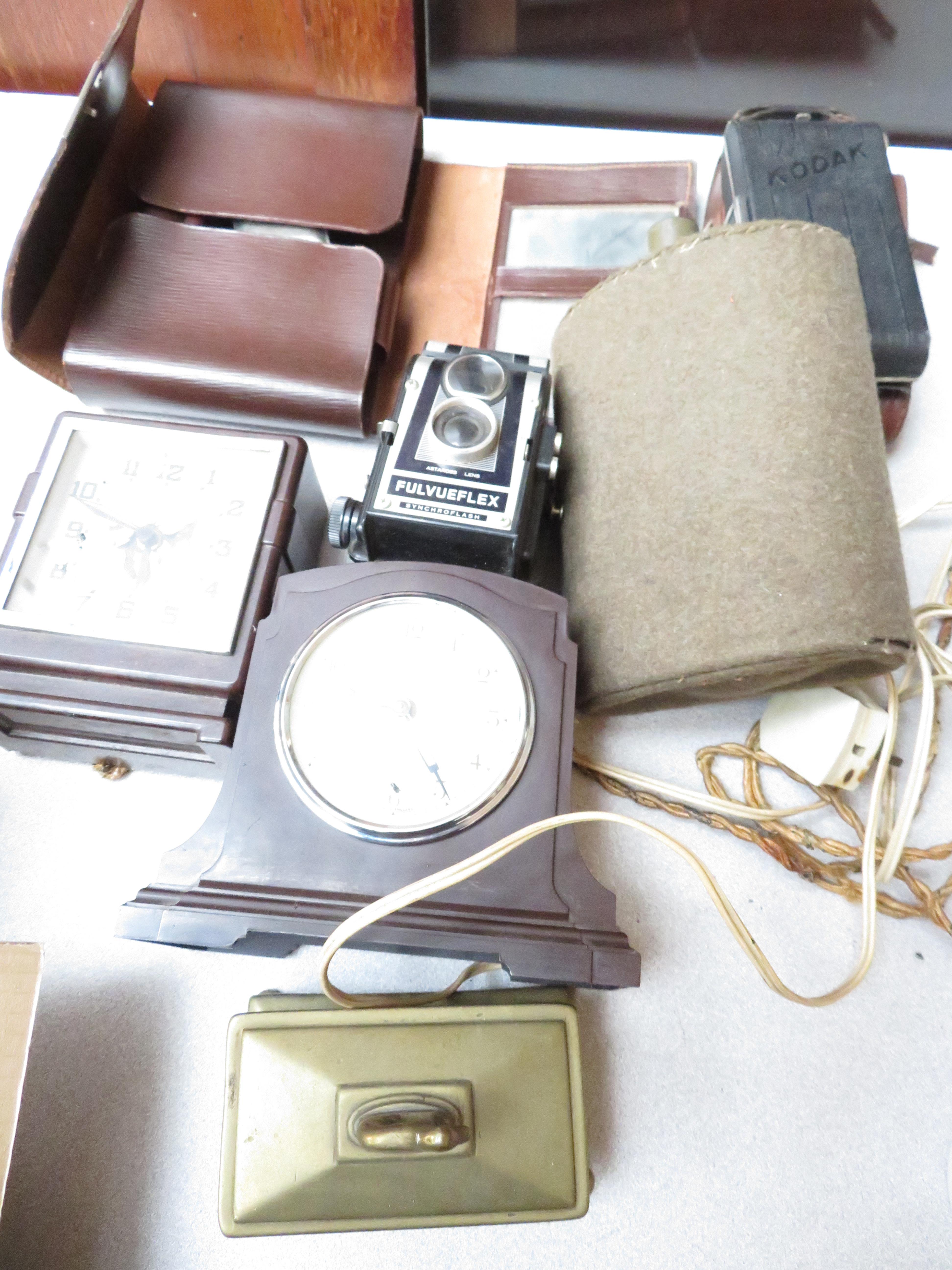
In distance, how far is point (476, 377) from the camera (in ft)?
2.85

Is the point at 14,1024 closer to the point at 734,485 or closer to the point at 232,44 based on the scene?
the point at 734,485

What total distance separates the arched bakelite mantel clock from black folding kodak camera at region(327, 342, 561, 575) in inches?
1.9

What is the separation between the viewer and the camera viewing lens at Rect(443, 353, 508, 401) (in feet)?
2.80

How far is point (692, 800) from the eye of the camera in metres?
0.84

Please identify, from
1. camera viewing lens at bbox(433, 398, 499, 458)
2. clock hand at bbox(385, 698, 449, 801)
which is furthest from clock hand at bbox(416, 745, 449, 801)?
camera viewing lens at bbox(433, 398, 499, 458)

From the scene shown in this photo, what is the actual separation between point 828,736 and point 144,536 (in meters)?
0.70

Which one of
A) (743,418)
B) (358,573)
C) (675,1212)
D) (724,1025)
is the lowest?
(675,1212)

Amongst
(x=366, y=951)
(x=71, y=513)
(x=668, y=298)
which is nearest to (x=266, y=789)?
(x=366, y=951)

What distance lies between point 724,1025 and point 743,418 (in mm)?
564

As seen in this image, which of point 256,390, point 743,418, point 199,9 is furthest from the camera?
point 199,9

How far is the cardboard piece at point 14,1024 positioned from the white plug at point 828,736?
0.70m

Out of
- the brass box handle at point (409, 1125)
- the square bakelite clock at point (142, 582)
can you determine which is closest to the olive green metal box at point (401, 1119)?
the brass box handle at point (409, 1125)

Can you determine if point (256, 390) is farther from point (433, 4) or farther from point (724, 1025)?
point (724, 1025)

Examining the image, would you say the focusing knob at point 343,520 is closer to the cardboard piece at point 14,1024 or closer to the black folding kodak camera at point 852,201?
the cardboard piece at point 14,1024
